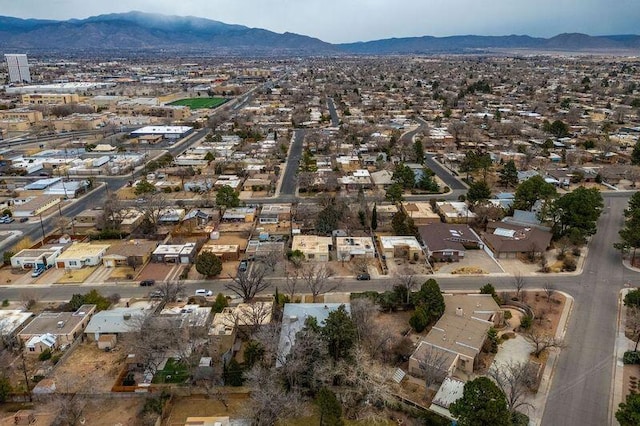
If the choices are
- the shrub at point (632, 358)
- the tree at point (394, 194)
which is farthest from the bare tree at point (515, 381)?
the tree at point (394, 194)

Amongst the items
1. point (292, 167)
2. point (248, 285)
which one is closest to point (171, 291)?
point (248, 285)

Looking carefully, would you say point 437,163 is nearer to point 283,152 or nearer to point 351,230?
point 283,152

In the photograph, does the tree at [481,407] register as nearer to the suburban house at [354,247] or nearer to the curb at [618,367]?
the curb at [618,367]

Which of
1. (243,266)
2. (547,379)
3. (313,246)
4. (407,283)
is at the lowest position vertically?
(243,266)

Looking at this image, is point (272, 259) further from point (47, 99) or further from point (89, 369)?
point (47, 99)

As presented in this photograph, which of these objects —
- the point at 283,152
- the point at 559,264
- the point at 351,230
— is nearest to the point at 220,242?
the point at 351,230

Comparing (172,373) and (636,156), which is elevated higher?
(636,156)
